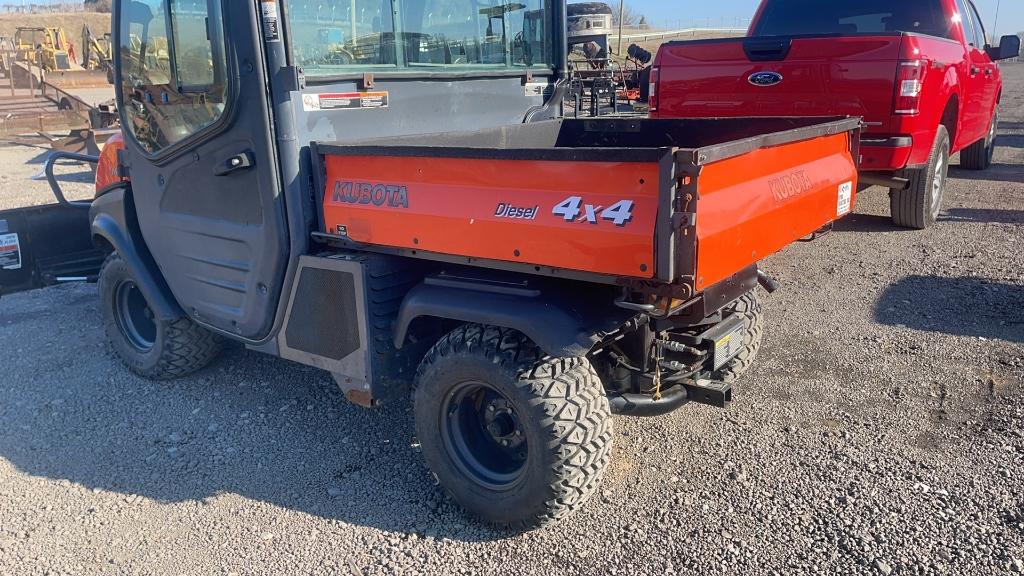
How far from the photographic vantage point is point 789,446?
3529 millimetres

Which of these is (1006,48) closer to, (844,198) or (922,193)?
(922,193)

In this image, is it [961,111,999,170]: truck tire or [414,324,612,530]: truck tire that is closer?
[414,324,612,530]: truck tire

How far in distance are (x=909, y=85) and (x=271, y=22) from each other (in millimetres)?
4634

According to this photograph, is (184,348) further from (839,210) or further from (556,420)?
(839,210)

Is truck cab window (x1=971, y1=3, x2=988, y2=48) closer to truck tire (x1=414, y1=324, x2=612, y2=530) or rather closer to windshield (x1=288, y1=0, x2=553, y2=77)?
windshield (x1=288, y1=0, x2=553, y2=77)

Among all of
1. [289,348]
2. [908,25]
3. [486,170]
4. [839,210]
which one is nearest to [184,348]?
[289,348]

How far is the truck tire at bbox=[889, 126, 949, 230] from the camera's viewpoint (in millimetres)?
6680

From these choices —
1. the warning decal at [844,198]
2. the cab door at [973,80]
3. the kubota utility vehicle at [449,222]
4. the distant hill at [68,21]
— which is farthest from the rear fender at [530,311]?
the distant hill at [68,21]

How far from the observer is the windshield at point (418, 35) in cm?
343

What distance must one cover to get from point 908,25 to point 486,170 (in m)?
6.05

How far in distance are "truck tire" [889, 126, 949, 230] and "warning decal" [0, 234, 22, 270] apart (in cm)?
673

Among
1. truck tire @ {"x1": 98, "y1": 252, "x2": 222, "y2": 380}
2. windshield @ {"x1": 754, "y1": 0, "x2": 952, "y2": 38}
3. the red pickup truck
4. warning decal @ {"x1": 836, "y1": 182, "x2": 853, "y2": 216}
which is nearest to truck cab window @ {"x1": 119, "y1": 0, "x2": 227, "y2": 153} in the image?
truck tire @ {"x1": 98, "y1": 252, "x2": 222, "y2": 380}

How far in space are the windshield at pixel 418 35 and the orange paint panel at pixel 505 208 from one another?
560mm

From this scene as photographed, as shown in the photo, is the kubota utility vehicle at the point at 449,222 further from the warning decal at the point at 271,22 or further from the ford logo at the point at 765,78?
the ford logo at the point at 765,78
